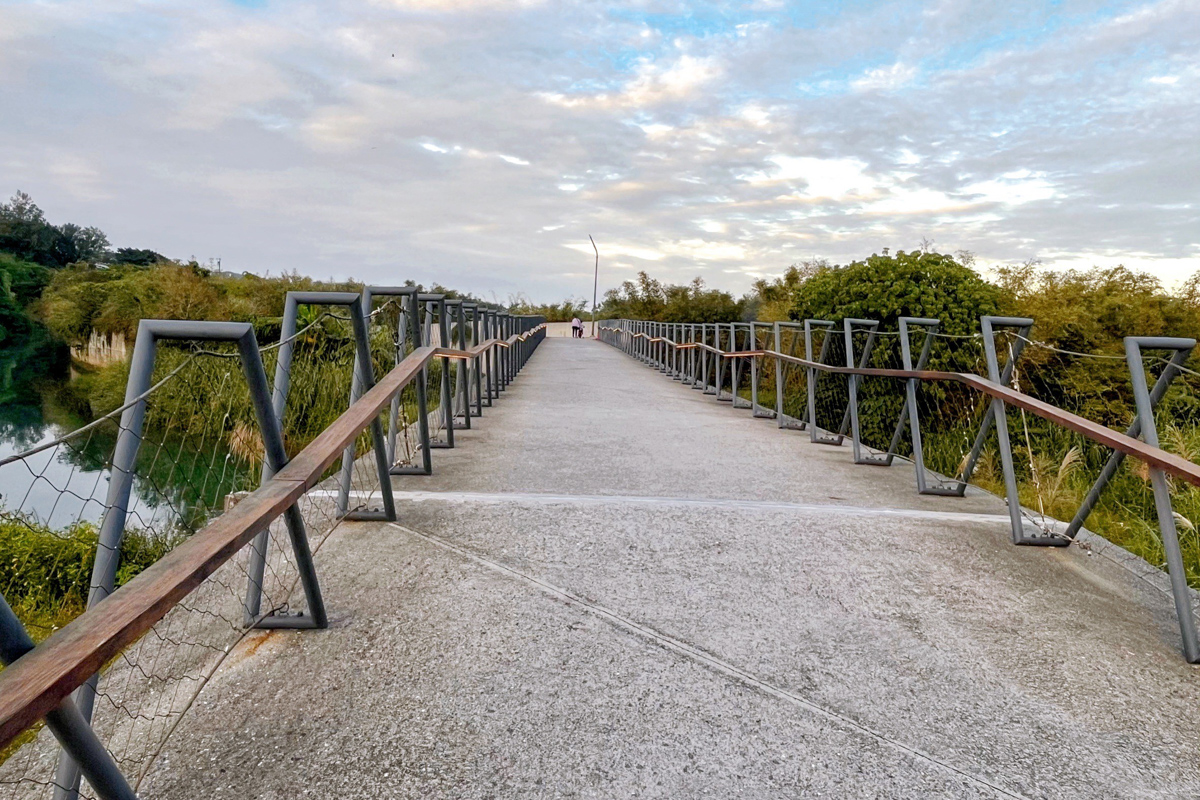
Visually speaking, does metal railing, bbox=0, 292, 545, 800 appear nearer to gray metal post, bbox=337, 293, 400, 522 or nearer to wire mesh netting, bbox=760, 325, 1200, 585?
gray metal post, bbox=337, 293, 400, 522

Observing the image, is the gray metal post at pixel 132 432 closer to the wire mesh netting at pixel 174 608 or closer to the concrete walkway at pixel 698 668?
the wire mesh netting at pixel 174 608

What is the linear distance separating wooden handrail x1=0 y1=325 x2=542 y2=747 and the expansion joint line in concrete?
46.7 inches

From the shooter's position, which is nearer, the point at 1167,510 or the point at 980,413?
the point at 1167,510

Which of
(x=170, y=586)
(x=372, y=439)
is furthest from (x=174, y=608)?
(x=170, y=586)

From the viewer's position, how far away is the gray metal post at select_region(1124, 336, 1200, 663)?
3133mm

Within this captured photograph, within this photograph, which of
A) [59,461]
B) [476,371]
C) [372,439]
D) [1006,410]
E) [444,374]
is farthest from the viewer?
[59,461]

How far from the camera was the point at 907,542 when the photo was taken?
428cm

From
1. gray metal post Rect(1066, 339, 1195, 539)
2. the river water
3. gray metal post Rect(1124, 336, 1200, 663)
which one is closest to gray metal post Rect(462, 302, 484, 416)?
the river water

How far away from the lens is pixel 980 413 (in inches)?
416

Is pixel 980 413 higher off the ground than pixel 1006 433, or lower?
lower

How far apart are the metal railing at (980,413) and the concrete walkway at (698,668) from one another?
519mm

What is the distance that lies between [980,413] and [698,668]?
29.7ft

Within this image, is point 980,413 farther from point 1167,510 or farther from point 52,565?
point 52,565

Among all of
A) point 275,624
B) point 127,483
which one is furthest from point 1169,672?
point 127,483
